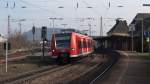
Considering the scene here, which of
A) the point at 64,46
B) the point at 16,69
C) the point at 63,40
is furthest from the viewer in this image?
the point at 64,46

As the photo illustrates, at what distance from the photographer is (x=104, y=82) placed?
21891mm

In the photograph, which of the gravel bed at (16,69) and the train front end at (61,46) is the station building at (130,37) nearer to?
the train front end at (61,46)

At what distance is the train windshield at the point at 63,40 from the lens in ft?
129

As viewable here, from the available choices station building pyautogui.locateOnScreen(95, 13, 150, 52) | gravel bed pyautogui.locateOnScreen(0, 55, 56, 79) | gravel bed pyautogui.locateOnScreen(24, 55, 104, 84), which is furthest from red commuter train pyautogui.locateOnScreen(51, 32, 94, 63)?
station building pyautogui.locateOnScreen(95, 13, 150, 52)

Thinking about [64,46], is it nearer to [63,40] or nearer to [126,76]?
[63,40]

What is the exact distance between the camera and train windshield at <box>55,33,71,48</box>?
39.3 m

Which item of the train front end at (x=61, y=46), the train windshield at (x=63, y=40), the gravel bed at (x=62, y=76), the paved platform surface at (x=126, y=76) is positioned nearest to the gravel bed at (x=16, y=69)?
the train front end at (x=61, y=46)

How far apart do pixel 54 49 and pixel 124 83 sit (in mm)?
18872

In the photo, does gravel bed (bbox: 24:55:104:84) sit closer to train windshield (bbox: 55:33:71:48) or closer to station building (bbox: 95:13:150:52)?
train windshield (bbox: 55:33:71:48)

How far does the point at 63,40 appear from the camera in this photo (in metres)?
39.4

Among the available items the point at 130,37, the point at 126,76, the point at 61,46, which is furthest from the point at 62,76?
the point at 130,37

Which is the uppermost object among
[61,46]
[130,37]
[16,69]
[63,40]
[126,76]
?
[130,37]

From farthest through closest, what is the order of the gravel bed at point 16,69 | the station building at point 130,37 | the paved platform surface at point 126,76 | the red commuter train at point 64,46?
the station building at point 130,37, the red commuter train at point 64,46, the gravel bed at point 16,69, the paved platform surface at point 126,76

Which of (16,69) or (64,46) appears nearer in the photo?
(16,69)
